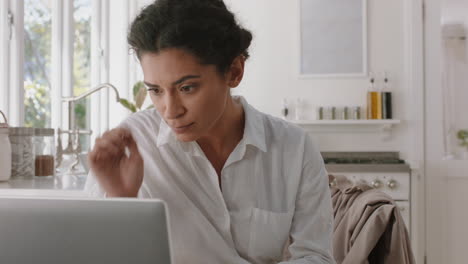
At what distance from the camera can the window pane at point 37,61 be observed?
2.75 metres

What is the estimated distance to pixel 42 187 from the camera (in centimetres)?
177

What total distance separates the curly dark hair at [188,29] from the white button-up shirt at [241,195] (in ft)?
0.71

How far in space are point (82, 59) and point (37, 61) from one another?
25.0 inches

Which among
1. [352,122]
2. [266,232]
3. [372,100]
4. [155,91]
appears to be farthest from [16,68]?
[372,100]

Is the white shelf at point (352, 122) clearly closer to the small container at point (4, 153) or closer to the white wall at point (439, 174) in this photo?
the white wall at point (439, 174)

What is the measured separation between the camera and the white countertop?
169 centimetres

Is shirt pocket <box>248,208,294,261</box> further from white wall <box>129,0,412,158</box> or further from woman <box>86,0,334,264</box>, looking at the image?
white wall <box>129,0,412,158</box>

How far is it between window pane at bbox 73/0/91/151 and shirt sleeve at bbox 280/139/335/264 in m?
2.33

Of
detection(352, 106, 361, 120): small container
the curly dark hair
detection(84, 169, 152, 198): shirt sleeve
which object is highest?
the curly dark hair

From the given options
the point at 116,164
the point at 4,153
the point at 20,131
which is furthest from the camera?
the point at 20,131

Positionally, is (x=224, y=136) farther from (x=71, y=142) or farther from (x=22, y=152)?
(x=71, y=142)

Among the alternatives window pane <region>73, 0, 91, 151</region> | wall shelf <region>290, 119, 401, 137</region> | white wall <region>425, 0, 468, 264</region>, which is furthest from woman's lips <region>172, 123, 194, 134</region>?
white wall <region>425, 0, 468, 264</region>

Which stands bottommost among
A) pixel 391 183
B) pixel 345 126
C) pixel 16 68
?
pixel 391 183

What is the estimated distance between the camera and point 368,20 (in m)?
4.00
